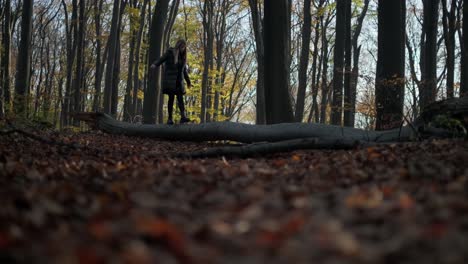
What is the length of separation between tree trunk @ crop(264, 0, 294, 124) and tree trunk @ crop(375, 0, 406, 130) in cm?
213

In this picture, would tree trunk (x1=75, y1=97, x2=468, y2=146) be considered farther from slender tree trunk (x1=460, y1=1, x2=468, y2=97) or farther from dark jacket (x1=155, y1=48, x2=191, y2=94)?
slender tree trunk (x1=460, y1=1, x2=468, y2=97)

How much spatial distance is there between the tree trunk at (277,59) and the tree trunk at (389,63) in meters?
2.13

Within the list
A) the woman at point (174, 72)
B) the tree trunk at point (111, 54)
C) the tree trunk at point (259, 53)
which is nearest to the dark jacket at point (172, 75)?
the woman at point (174, 72)

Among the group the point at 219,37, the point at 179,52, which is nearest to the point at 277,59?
the point at 179,52

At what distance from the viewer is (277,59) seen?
8.88 m

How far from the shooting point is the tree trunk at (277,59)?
29.1ft

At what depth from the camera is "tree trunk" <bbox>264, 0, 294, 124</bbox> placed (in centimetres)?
886

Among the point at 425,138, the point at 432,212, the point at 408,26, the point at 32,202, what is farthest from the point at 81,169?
the point at 408,26

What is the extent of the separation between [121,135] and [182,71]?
213cm

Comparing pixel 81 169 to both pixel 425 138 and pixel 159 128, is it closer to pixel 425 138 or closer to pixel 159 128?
pixel 425 138

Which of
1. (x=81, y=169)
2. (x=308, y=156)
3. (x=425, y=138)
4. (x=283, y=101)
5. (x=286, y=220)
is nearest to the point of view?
(x=286, y=220)

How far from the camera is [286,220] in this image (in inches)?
59.3

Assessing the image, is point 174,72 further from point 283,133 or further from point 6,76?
point 6,76

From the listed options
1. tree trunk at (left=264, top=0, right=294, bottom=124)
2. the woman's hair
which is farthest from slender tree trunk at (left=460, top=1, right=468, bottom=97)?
the woman's hair
